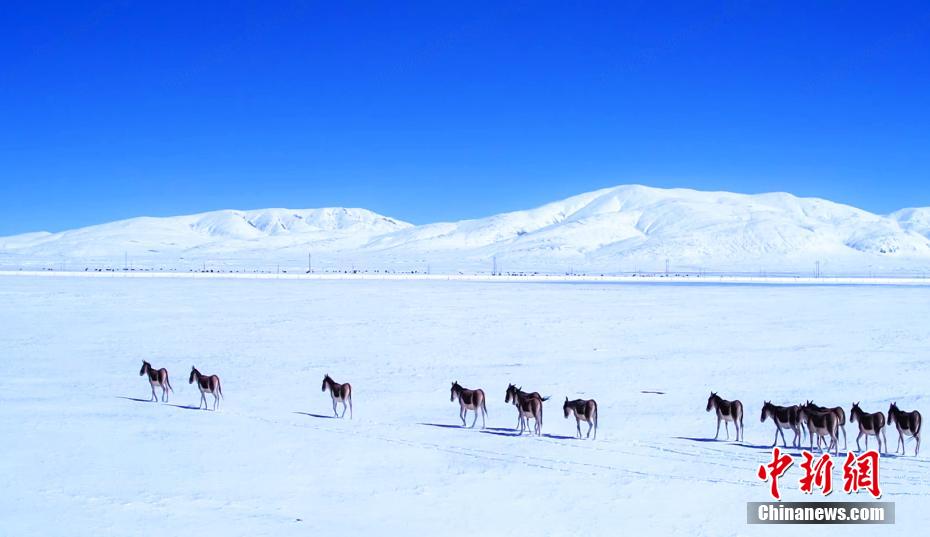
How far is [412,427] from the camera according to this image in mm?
12320

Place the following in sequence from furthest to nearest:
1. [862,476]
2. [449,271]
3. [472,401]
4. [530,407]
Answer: [449,271]
[472,401]
[530,407]
[862,476]

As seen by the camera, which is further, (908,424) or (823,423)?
(908,424)

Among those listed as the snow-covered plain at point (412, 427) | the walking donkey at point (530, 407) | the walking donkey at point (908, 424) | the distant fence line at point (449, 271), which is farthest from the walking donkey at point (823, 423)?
the distant fence line at point (449, 271)

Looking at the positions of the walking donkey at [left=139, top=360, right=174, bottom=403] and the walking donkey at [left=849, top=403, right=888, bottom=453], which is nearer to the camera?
the walking donkey at [left=849, top=403, right=888, bottom=453]

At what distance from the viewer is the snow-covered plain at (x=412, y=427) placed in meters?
8.22

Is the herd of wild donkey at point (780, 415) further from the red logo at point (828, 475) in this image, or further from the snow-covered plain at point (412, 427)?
the red logo at point (828, 475)

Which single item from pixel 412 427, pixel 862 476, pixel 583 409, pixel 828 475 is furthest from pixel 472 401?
pixel 862 476

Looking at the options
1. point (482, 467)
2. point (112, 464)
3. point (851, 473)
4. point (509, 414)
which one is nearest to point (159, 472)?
point (112, 464)

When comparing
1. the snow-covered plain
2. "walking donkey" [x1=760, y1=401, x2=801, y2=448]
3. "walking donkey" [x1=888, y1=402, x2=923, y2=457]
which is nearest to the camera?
the snow-covered plain

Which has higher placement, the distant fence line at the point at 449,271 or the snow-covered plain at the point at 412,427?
the distant fence line at the point at 449,271

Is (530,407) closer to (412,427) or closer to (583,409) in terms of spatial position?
(583,409)

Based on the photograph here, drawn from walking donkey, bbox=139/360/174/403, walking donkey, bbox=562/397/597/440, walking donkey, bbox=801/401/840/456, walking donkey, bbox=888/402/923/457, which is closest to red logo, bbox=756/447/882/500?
walking donkey, bbox=801/401/840/456

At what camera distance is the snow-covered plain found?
8219 mm

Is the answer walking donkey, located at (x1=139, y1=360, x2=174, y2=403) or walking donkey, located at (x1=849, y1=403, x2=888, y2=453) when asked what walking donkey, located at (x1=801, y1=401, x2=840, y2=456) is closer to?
walking donkey, located at (x1=849, y1=403, x2=888, y2=453)
